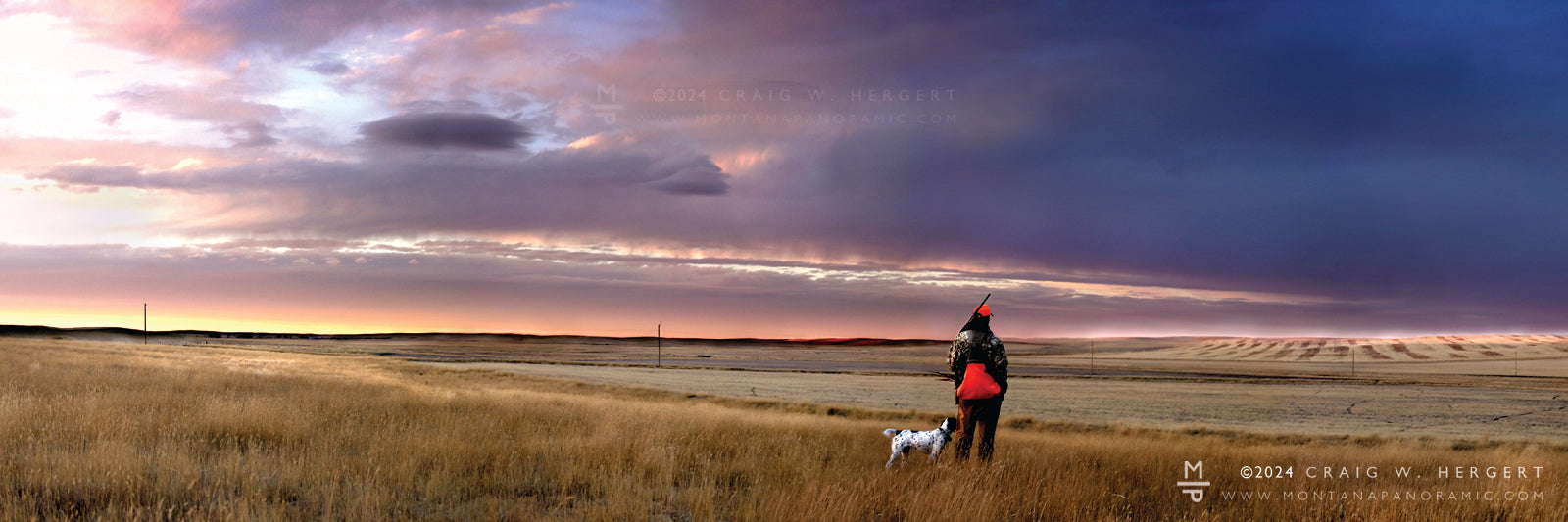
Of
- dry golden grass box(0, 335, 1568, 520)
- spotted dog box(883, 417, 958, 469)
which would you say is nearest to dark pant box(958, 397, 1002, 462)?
spotted dog box(883, 417, 958, 469)

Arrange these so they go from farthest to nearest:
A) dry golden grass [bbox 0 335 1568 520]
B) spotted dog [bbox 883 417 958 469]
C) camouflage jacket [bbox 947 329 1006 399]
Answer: camouflage jacket [bbox 947 329 1006 399] < spotted dog [bbox 883 417 958 469] < dry golden grass [bbox 0 335 1568 520]

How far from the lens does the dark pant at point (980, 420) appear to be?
887 cm

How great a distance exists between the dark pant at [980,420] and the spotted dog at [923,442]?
139mm

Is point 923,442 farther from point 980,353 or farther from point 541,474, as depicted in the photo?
point 541,474

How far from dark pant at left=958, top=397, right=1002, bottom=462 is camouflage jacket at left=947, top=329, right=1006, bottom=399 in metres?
0.17

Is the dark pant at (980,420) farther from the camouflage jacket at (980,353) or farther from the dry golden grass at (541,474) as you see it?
the dry golden grass at (541,474)

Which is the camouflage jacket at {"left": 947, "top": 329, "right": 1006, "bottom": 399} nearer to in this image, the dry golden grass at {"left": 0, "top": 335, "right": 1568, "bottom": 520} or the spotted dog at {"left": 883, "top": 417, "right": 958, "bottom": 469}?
the spotted dog at {"left": 883, "top": 417, "right": 958, "bottom": 469}

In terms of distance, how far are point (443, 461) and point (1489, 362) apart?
130 meters

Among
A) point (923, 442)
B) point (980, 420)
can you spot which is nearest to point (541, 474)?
point (923, 442)

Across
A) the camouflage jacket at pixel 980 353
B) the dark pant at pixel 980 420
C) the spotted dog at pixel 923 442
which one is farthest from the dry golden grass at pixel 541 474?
the camouflage jacket at pixel 980 353

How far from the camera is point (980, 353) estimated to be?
883 cm

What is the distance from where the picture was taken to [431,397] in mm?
16250

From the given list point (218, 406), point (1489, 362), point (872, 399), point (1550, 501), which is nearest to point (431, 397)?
point (218, 406)

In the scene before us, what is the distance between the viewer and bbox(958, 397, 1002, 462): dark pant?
29.1 feet
